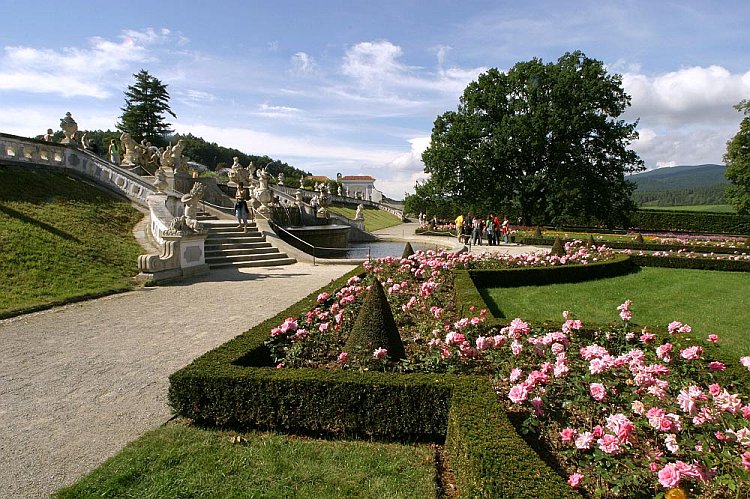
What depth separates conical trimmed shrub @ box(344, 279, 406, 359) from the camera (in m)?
4.62

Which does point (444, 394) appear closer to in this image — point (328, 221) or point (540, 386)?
point (540, 386)

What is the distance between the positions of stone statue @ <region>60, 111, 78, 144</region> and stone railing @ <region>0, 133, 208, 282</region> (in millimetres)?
1885

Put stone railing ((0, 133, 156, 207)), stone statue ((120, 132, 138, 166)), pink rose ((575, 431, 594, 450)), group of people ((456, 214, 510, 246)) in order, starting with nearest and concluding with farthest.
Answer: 1. pink rose ((575, 431, 594, 450))
2. stone railing ((0, 133, 156, 207))
3. group of people ((456, 214, 510, 246))
4. stone statue ((120, 132, 138, 166))

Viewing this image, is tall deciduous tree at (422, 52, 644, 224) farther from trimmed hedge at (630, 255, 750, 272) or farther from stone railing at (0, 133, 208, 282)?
stone railing at (0, 133, 208, 282)

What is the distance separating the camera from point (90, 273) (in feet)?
35.3

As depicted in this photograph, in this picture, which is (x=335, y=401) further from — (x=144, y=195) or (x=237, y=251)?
(x=144, y=195)

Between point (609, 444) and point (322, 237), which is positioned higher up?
point (322, 237)

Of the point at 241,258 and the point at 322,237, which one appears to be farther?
the point at 322,237

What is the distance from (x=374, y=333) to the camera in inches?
185

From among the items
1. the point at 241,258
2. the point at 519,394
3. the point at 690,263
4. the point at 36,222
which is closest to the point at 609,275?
the point at 690,263

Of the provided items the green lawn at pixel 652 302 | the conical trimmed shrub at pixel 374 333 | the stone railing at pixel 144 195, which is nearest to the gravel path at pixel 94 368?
the stone railing at pixel 144 195

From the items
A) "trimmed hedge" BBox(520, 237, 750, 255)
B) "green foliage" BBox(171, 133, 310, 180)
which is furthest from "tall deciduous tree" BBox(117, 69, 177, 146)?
"trimmed hedge" BBox(520, 237, 750, 255)

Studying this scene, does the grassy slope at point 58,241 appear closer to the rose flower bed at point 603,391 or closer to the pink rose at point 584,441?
the rose flower bed at point 603,391

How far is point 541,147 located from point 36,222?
27.2 meters
